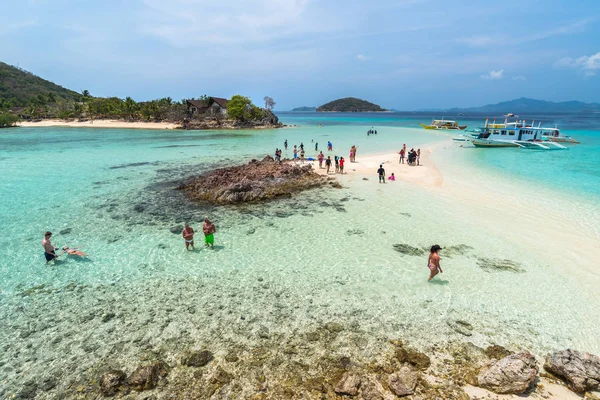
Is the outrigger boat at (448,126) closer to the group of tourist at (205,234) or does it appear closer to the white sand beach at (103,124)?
the white sand beach at (103,124)

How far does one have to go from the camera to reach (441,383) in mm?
6500

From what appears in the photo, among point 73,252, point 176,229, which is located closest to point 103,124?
point 176,229

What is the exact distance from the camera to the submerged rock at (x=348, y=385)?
624 cm

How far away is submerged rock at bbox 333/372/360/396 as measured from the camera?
624cm

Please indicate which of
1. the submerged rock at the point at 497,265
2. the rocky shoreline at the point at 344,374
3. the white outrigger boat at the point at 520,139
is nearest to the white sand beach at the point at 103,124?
the white outrigger boat at the point at 520,139

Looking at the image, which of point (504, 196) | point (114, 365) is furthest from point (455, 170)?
point (114, 365)

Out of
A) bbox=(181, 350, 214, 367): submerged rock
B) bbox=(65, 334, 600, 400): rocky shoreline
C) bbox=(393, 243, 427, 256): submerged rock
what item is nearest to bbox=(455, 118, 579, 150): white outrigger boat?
bbox=(393, 243, 427, 256): submerged rock

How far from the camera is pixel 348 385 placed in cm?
633

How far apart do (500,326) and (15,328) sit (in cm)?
1361

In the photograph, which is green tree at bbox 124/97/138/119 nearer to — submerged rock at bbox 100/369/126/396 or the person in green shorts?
the person in green shorts

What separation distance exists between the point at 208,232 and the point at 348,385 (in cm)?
841

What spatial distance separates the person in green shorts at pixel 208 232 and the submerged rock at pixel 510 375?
10.2m

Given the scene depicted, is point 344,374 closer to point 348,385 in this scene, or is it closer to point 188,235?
point 348,385

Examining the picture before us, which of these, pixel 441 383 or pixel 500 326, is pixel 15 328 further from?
pixel 500 326
